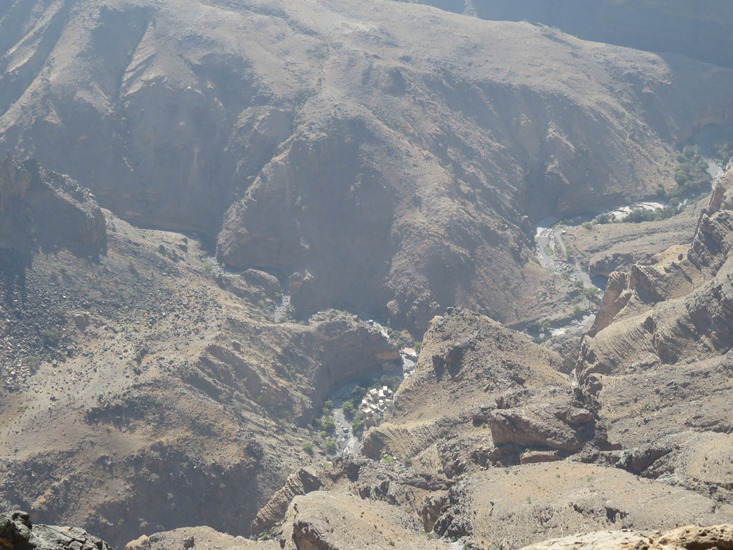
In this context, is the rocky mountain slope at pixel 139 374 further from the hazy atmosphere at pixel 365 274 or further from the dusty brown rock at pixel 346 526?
the dusty brown rock at pixel 346 526

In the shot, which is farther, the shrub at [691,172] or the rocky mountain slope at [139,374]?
the shrub at [691,172]

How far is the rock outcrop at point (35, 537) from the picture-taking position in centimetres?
3020

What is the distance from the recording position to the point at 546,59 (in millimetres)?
162250

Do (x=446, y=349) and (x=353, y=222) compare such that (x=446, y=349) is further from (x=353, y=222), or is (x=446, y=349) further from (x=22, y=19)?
(x=22, y=19)

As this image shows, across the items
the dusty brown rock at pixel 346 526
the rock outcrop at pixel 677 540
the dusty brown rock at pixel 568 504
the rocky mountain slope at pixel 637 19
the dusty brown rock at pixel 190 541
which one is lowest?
the dusty brown rock at pixel 190 541

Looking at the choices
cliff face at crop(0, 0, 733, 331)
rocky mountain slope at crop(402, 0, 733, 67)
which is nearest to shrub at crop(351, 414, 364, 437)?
cliff face at crop(0, 0, 733, 331)

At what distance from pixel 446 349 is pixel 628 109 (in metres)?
83.7

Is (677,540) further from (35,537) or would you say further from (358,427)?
(358,427)

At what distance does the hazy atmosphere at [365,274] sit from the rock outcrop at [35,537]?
0.33 ft

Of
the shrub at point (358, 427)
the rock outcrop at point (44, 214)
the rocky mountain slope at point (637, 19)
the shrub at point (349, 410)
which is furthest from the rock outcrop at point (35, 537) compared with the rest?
the rocky mountain slope at point (637, 19)

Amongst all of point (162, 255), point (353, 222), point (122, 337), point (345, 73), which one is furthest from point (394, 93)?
point (122, 337)

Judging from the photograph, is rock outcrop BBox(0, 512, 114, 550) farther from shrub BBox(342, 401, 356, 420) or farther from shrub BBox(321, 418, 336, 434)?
shrub BBox(342, 401, 356, 420)

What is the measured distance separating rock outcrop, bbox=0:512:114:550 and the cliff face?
8541 centimetres

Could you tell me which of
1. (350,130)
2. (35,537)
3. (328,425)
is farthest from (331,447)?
(35,537)
